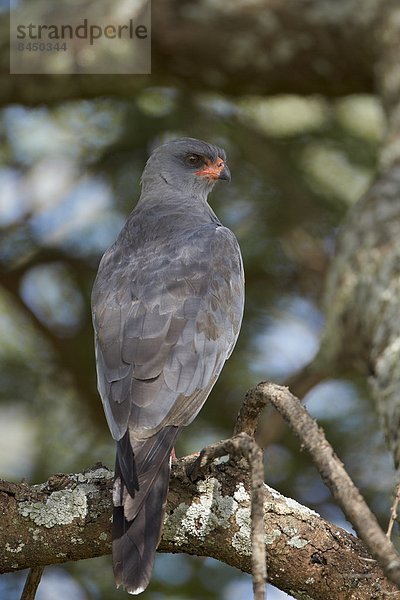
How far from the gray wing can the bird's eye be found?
914 millimetres

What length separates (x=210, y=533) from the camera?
9.86ft

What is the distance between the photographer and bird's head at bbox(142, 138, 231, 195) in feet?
17.3

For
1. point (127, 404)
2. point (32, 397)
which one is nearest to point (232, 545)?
point (127, 404)

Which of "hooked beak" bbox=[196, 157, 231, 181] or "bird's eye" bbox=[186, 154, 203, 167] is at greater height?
"bird's eye" bbox=[186, 154, 203, 167]

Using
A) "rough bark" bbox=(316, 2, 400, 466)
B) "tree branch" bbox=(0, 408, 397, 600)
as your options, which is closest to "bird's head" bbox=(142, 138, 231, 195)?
"rough bark" bbox=(316, 2, 400, 466)

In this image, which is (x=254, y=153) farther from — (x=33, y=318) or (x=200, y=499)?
(x=200, y=499)

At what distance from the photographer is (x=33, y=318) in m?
6.09

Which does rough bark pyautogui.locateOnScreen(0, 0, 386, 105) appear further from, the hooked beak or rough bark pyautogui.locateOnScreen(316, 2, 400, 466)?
the hooked beak

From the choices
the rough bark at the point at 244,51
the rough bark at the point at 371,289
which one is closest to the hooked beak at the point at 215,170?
the rough bark at the point at 371,289

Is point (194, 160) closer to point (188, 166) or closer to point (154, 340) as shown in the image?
point (188, 166)

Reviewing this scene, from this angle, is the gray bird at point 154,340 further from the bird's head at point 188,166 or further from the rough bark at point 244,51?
the rough bark at point 244,51

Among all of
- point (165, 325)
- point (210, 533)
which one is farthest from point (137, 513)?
point (165, 325)

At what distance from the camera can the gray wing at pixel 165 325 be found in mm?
3410

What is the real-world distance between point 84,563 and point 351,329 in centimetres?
188
